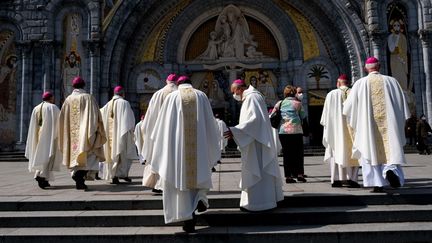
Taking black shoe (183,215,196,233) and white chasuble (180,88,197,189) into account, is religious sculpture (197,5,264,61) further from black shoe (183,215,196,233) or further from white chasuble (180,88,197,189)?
black shoe (183,215,196,233)

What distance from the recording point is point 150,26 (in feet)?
63.5

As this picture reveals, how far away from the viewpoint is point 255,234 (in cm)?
482

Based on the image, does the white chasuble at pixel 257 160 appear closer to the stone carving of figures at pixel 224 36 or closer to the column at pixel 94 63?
the column at pixel 94 63

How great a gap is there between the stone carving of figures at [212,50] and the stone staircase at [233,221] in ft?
48.3

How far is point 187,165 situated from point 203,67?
50.0ft

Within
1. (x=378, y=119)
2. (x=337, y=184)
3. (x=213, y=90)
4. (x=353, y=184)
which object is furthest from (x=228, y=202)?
(x=213, y=90)

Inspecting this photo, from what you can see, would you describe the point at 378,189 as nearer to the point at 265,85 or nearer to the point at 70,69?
the point at 265,85

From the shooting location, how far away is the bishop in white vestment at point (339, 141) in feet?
22.3

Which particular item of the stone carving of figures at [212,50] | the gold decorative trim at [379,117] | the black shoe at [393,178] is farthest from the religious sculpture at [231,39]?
the black shoe at [393,178]

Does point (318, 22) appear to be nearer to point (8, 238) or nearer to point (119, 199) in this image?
point (119, 199)

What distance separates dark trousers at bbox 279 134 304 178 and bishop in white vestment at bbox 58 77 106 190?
3619 millimetres

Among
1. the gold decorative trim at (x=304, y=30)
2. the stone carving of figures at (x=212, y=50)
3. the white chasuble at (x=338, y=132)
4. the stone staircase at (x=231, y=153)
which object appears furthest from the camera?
the stone carving of figures at (x=212, y=50)

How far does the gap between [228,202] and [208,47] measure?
50.1ft

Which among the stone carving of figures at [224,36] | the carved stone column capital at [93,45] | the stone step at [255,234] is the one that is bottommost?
the stone step at [255,234]
